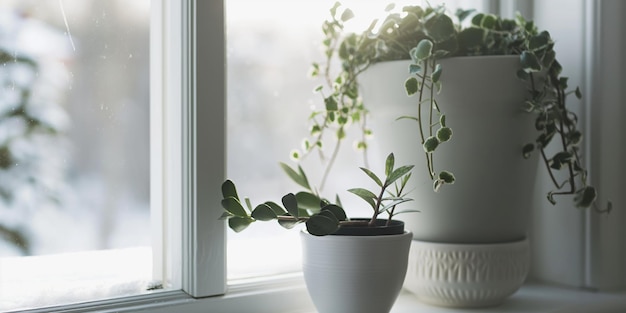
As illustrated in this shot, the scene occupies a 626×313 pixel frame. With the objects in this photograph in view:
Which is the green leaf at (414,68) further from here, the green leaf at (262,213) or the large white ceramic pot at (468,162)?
the green leaf at (262,213)

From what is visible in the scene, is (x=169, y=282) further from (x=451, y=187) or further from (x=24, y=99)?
(x=451, y=187)

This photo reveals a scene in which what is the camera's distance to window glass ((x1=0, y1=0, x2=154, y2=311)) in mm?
802

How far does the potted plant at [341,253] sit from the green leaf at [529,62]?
0.25 metres

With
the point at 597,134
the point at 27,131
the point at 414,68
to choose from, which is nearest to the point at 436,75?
the point at 414,68

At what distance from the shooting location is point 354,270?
813mm

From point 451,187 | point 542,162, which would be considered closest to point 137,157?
point 451,187

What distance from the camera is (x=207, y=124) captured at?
88cm

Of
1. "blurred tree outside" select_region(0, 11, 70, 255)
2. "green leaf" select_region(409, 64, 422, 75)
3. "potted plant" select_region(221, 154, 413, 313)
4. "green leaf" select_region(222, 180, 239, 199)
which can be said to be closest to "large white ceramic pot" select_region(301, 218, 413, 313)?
"potted plant" select_region(221, 154, 413, 313)

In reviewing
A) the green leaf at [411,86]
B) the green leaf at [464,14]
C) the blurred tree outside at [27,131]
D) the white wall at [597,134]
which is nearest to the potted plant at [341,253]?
the green leaf at [411,86]

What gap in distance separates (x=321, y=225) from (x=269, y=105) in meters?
0.34

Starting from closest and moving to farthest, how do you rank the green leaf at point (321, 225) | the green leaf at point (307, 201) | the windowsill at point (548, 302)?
the green leaf at point (321, 225)
the green leaf at point (307, 201)
the windowsill at point (548, 302)

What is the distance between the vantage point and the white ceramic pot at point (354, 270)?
2.67 ft

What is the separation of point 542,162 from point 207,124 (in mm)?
609

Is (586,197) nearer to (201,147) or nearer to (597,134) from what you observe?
(597,134)
